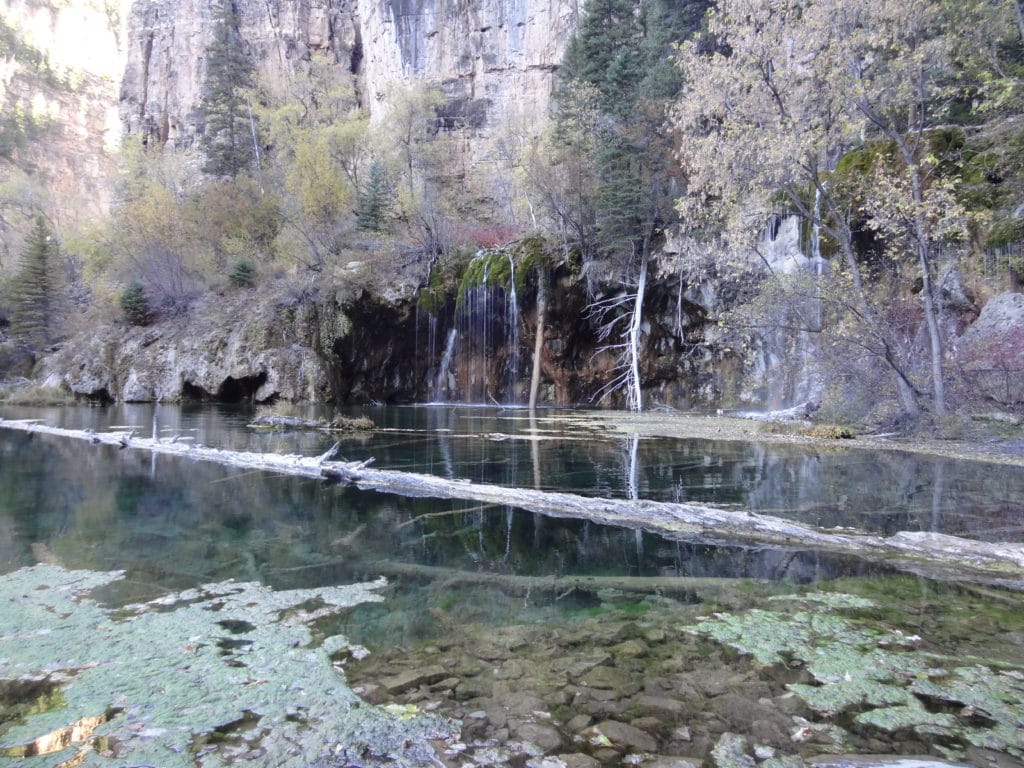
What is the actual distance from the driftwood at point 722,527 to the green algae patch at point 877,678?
1335 millimetres

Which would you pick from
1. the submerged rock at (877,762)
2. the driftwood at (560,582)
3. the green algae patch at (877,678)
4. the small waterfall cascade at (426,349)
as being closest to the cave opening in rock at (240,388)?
the small waterfall cascade at (426,349)

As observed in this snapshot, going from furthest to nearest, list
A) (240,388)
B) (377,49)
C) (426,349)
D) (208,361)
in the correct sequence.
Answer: (377,49) → (426,349) → (240,388) → (208,361)

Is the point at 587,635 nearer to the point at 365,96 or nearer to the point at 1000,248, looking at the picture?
the point at 1000,248

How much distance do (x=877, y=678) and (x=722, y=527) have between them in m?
2.87

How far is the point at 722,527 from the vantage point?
582 cm

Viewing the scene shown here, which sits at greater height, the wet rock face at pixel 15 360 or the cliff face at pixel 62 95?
the cliff face at pixel 62 95

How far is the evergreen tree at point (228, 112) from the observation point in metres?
40.0

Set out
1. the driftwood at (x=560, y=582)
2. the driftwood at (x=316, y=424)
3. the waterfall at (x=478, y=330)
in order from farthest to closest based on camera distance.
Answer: the waterfall at (x=478, y=330) → the driftwood at (x=316, y=424) → the driftwood at (x=560, y=582)

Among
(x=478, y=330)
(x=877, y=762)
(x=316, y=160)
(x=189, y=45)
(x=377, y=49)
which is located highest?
(x=189, y=45)

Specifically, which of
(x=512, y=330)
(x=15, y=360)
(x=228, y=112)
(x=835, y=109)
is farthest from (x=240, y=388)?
(x=835, y=109)

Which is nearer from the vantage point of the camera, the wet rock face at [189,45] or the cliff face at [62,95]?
the wet rock face at [189,45]

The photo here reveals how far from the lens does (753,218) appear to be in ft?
43.4

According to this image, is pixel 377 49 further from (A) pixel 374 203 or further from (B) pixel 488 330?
(B) pixel 488 330

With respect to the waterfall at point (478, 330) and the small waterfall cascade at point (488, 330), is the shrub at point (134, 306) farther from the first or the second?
the waterfall at point (478, 330)
